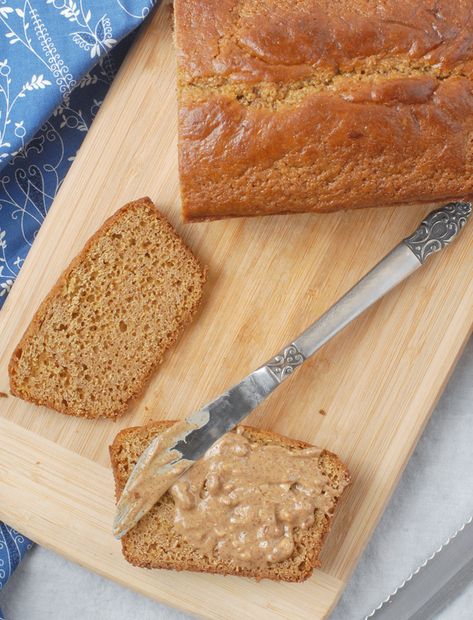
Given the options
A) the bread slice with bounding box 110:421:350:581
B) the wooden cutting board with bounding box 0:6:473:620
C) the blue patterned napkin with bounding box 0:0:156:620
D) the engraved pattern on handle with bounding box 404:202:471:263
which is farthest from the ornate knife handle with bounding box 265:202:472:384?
the blue patterned napkin with bounding box 0:0:156:620

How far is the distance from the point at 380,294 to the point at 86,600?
75.6 inches

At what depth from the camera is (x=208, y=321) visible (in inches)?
120

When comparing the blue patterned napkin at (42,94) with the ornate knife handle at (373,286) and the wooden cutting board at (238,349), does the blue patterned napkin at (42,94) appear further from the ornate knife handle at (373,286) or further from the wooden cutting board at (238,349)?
the ornate knife handle at (373,286)

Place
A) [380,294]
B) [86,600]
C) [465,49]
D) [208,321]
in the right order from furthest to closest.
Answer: [86,600] < [208,321] < [380,294] < [465,49]

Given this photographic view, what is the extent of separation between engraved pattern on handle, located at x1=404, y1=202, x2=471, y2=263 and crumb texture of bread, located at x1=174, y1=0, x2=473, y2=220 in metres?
0.38

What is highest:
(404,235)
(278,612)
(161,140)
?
(161,140)

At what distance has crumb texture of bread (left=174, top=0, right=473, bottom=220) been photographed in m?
2.51

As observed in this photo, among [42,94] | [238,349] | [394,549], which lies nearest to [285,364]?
[238,349]

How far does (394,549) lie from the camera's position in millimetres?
3221

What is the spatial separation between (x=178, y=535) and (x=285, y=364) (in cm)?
81

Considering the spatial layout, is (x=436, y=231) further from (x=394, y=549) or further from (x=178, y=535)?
(x=178, y=535)

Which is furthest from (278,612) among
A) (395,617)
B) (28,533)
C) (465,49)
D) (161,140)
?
(465,49)

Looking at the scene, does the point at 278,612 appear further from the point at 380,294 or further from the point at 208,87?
the point at 208,87

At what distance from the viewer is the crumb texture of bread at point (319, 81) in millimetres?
2508
